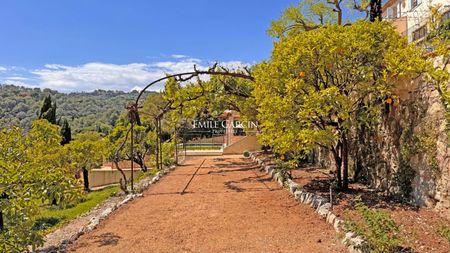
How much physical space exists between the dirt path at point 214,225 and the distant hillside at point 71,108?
40631 mm

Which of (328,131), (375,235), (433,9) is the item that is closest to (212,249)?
(375,235)

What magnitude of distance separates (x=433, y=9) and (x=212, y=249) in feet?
18.0

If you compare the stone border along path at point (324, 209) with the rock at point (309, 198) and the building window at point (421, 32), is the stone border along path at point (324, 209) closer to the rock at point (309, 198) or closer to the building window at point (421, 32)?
the rock at point (309, 198)

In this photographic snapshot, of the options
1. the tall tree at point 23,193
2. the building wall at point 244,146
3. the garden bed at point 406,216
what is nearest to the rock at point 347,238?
the garden bed at point 406,216

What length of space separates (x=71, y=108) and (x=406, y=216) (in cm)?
9674

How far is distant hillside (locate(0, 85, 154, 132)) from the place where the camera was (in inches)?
2360

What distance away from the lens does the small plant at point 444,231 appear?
16.2 ft

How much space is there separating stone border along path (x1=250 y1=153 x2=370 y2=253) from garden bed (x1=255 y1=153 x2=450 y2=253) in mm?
163

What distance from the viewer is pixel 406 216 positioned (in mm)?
6016

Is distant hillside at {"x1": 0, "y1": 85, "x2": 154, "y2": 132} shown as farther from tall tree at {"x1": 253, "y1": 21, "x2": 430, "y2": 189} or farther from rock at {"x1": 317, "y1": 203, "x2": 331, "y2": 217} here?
rock at {"x1": 317, "y1": 203, "x2": 331, "y2": 217}

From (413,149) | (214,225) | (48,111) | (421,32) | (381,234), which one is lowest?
(214,225)

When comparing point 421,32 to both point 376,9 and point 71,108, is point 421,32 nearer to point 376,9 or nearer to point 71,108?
point 376,9

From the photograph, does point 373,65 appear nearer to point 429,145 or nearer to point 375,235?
point 429,145

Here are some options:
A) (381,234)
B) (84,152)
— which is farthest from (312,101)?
(84,152)
